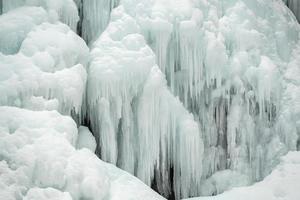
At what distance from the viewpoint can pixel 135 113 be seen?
6754 mm

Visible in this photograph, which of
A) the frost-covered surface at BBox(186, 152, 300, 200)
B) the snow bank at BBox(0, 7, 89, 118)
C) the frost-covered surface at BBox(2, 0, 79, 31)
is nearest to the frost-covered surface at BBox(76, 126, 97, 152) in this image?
the snow bank at BBox(0, 7, 89, 118)

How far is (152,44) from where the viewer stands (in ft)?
22.8

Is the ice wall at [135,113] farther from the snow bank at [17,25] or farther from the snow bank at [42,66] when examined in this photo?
the snow bank at [17,25]

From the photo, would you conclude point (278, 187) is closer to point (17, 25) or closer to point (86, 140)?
point (86, 140)

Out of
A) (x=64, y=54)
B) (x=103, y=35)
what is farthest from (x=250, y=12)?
(x=64, y=54)

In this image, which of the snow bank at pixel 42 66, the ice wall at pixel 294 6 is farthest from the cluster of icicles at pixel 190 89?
the ice wall at pixel 294 6

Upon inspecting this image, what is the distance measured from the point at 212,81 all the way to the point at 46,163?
3.44 meters

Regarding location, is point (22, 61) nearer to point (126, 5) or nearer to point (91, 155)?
point (91, 155)

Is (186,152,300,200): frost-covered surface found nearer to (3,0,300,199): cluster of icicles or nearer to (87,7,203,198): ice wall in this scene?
(3,0,300,199): cluster of icicles

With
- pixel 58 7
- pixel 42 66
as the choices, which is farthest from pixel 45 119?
pixel 58 7

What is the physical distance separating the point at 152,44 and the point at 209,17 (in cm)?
114

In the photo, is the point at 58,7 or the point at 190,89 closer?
the point at 58,7

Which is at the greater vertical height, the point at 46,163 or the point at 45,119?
the point at 45,119

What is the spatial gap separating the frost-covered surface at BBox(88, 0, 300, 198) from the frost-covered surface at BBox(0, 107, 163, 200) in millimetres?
1079
